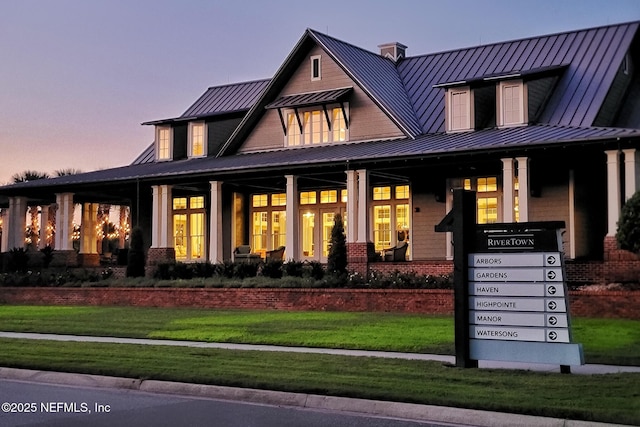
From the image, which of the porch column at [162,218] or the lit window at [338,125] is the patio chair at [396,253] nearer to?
the lit window at [338,125]

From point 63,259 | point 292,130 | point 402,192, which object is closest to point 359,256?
point 402,192

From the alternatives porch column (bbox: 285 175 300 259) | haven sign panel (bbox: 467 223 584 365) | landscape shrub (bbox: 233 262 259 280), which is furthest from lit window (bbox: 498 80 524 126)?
haven sign panel (bbox: 467 223 584 365)

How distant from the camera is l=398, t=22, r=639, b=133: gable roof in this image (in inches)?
1110

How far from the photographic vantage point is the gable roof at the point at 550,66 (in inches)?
1110

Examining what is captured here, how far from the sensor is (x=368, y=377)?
37.8 feet

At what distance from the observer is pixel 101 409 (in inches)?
400

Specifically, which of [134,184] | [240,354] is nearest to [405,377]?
[240,354]

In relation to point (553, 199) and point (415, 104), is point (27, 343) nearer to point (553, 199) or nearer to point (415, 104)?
point (553, 199)

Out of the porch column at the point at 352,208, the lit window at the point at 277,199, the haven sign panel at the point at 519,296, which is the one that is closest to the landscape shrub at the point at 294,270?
the porch column at the point at 352,208

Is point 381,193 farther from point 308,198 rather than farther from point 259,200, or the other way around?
point 259,200

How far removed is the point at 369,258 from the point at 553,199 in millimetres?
6463

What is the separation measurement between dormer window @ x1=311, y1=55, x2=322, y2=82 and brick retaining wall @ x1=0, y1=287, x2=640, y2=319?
1082cm

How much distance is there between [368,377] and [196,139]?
88.1 feet

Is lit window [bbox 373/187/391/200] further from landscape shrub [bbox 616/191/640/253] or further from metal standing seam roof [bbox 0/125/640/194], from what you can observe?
landscape shrub [bbox 616/191/640/253]
